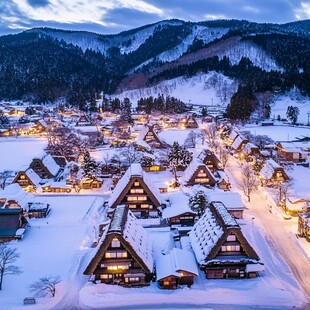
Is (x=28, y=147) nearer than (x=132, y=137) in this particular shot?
Yes

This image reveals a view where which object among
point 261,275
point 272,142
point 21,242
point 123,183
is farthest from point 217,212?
point 272,142

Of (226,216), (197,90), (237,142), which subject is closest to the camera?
(226,216)

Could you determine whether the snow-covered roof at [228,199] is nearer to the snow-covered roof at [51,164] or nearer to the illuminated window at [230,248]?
the illuminated window at [230,248]

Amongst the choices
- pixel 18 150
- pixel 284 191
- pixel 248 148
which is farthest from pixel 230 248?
pixel 18 150

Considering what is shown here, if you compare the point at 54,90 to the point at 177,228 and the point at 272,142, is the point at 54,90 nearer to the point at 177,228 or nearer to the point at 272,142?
the point at 272,142

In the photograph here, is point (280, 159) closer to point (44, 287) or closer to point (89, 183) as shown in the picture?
point (89, 183)

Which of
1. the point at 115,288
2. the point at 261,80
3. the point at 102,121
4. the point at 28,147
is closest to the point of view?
the point at 115,288
